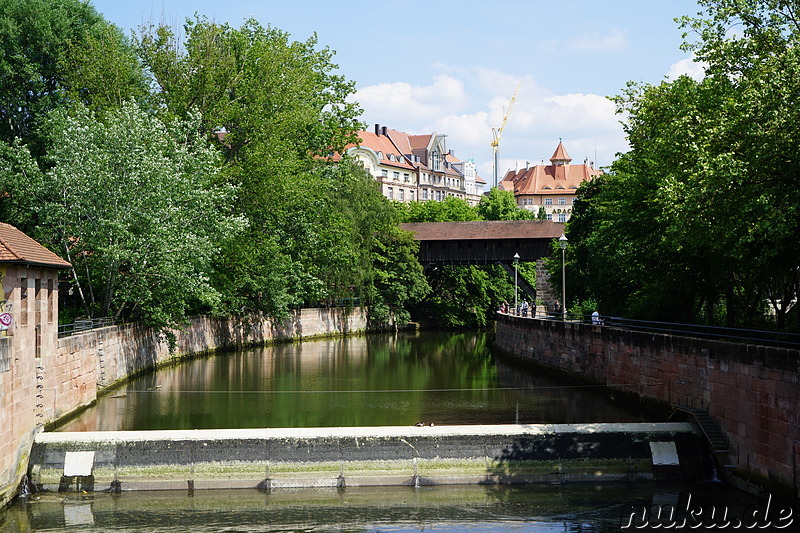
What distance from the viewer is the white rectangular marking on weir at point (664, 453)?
70.1 feet

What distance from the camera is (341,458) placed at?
20.9 m

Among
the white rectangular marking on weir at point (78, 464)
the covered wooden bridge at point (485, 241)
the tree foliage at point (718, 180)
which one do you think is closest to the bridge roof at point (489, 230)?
the covered wooden bridge at point (485, 241)

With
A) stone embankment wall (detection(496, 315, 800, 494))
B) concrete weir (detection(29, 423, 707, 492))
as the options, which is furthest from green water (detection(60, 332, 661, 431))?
concrete weir (detection(29, 423, 707, 492))

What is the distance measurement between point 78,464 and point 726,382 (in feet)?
52.3

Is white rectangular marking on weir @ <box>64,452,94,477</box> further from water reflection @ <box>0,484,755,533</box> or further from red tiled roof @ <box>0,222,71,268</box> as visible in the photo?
red tiled roof @ <box>0,222,71,268</box>

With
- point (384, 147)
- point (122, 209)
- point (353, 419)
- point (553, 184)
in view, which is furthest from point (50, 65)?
point (553, 184)

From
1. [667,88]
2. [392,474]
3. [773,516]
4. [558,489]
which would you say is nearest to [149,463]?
[392,474]

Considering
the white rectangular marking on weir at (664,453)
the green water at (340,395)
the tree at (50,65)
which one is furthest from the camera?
the tree at (50,65)

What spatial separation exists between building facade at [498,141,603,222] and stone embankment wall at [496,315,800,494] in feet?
414

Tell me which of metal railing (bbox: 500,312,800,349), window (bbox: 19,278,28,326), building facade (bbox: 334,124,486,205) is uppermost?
building facade (bbox: 334,124,486,205)

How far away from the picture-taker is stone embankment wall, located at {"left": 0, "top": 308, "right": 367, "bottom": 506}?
20172mm

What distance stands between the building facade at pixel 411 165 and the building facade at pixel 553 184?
13.8 meters

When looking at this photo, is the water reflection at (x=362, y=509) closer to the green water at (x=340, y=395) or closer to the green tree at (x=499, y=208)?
the green water at (x=340, y=395)

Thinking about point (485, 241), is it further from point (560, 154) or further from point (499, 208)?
point (560, 154)
